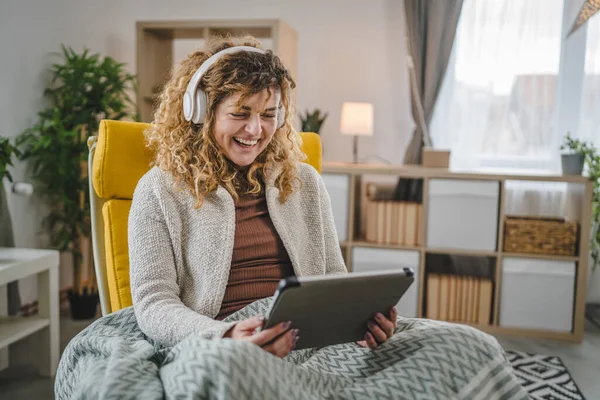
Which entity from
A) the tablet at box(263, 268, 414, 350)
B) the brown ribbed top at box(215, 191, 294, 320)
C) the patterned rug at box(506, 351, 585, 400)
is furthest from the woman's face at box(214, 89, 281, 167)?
the patterned rug at box(506, 351, 585, 400)

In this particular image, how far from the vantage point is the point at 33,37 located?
117 inches

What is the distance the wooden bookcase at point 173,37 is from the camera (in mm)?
3248

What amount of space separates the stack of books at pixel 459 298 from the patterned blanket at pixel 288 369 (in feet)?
5.94

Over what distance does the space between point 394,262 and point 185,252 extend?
185 centimetres

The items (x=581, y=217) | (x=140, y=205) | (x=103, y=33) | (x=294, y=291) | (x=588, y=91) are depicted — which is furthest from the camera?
(x=103, y=33)

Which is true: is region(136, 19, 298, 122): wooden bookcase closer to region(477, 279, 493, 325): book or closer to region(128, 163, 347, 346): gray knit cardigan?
region(477, 279, 493, 325): book

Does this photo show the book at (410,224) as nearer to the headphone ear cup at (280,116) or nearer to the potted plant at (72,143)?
the potted plant at (72,143)

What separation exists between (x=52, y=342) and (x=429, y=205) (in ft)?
5.94

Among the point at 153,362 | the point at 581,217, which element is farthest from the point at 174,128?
the point at 581,217

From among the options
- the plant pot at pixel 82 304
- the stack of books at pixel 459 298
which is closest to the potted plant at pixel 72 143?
the plant pot at pixel 82 304

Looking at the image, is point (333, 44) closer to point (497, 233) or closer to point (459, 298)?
point (497, 233)

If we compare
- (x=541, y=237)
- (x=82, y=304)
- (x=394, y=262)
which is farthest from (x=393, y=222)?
(x=82, y=304)

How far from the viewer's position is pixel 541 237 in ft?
9.64

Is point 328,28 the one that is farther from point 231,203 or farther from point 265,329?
point 265,329
